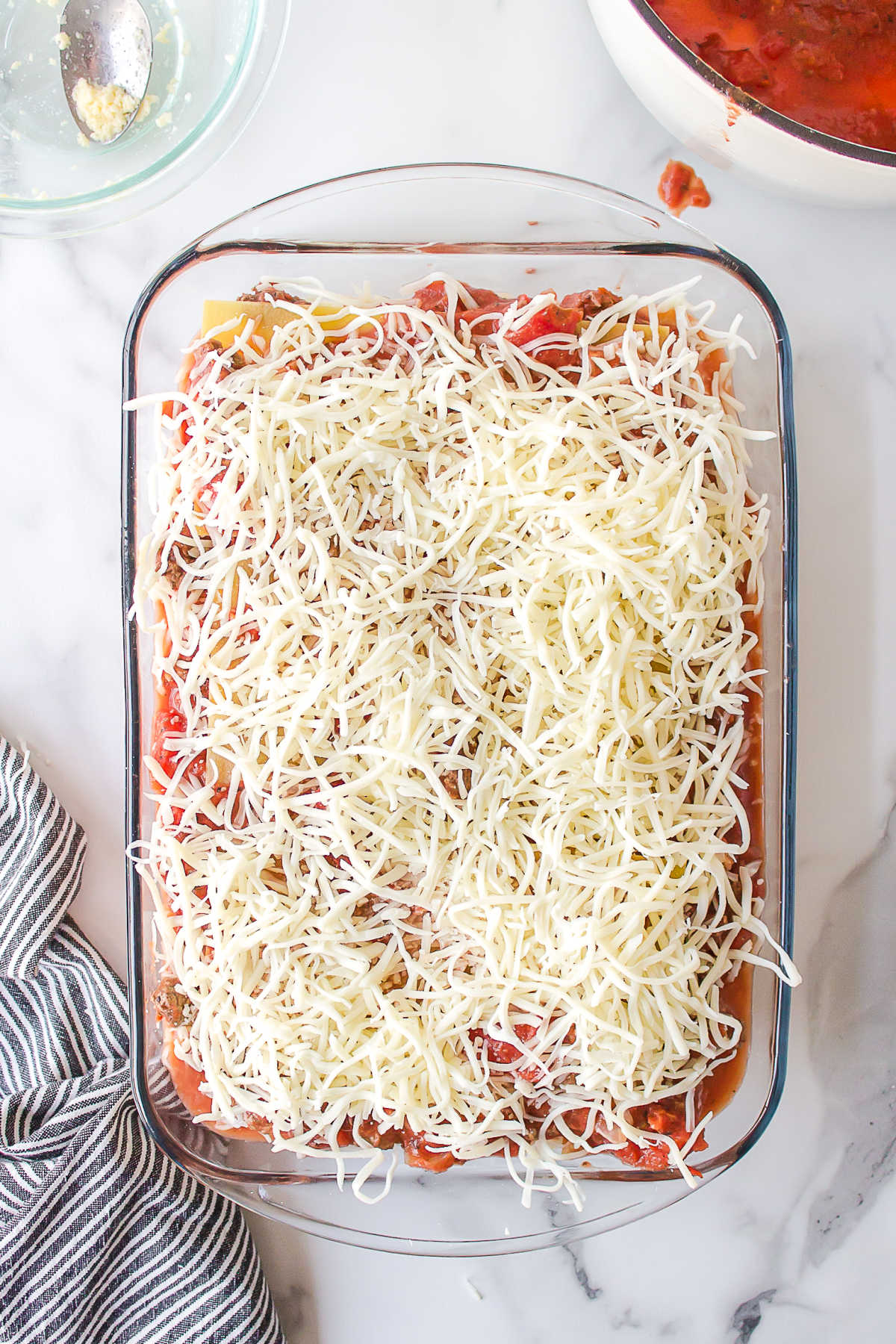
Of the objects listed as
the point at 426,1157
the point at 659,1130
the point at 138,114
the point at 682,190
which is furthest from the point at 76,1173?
the point at 682,190

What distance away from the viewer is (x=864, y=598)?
4.26ft

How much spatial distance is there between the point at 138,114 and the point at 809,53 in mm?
811

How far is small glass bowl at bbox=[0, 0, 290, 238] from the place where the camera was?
1279 millimetres

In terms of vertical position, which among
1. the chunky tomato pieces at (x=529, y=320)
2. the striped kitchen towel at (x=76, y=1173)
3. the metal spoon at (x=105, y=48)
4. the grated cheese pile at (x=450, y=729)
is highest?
the metal spoon at (x=105, y=48)

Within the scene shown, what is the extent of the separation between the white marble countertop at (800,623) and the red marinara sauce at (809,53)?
214 mm

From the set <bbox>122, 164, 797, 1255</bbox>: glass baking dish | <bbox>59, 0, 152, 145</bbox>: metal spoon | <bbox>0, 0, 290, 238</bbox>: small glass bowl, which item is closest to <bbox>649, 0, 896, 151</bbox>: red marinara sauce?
<bbox>122, 164, 797, 1255</bbox>: glass baking dish

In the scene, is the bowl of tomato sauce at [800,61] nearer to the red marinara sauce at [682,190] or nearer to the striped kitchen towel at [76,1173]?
the red marinara sauce at [682,190]

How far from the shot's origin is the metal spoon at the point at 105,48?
4.22 feet

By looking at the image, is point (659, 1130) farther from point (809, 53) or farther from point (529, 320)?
point (809, 53)

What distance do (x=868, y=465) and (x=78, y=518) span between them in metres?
1.02

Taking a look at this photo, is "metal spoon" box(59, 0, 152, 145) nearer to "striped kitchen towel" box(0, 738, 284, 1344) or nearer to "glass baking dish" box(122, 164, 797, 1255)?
"glass baking dish" box(122, 164, 797, 1255)

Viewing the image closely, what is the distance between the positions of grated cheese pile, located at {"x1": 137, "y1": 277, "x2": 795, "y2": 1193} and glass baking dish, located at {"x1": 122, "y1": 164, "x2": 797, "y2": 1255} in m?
0.09

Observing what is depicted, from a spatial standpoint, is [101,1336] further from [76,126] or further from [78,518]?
[76,126]

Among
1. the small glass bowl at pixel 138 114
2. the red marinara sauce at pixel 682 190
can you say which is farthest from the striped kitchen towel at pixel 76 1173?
the red marinara sauce at pixel 682 190
